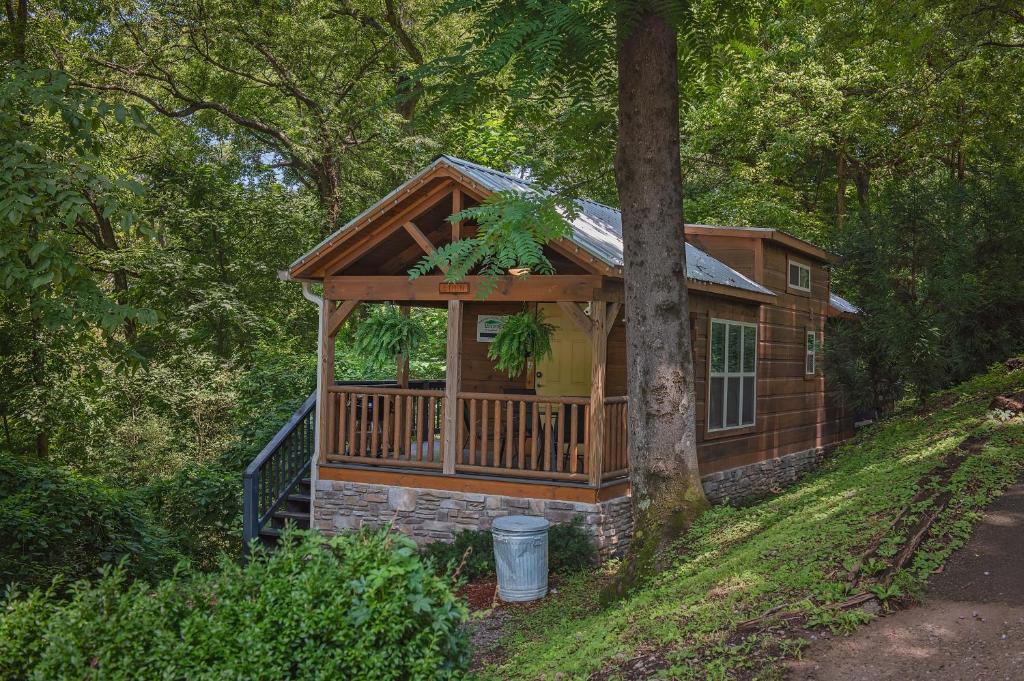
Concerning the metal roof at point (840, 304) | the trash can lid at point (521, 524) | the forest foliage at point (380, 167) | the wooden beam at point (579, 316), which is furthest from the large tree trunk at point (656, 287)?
the metal roof at point (840, 304)

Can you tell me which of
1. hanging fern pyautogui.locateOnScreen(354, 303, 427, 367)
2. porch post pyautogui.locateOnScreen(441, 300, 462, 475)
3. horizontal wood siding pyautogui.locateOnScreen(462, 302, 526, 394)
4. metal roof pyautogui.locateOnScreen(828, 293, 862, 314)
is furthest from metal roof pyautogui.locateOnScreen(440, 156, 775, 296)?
metal roof pyautogui.locateOnScreen(828, 293, 862, 314)

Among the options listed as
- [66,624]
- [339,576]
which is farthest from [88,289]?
[339,576]

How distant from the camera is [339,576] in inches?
182

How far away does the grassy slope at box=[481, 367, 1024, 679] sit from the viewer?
16.4 ft

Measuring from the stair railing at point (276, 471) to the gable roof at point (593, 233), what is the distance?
83.8 inches

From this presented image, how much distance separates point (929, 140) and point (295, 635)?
68.4 ft

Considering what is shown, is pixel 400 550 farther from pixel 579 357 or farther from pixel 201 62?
pixel 201 62

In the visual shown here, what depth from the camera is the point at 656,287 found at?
7.55 m

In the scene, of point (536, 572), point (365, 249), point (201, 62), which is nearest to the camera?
point (536, 572)

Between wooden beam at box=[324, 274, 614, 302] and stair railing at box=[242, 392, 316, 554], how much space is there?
1.84 metres

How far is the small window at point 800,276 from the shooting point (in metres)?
14.9

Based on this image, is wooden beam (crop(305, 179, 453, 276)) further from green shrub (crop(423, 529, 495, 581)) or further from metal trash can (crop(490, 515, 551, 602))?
metal trash can (crop(490, 515, 551, 602))

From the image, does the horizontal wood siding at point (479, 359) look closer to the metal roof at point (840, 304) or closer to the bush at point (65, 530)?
the bush at point (65, 530)

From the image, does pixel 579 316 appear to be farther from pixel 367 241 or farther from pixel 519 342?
pixel 367 241
